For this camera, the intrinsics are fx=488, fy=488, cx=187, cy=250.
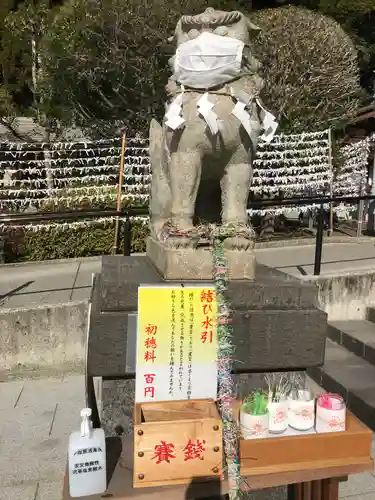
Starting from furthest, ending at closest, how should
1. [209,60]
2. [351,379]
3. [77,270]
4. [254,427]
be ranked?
[77,270] → [351,379] → [209,60] → [254,427]

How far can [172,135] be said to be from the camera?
8.95 ft

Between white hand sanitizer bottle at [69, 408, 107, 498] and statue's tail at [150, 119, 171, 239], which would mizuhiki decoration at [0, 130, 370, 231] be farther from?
white hand sanitizer bottle at [69, 408, 107, 498]

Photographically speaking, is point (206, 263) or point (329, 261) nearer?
point (206, 263)

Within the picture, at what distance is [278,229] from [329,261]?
3.39 metres

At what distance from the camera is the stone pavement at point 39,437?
113 inches

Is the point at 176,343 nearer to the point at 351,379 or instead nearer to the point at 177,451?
the point at 177,451

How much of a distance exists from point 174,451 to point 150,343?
44cm

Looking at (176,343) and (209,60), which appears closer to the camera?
(176,343)

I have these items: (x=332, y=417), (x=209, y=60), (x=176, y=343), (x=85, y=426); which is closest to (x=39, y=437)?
(x=85, y=426)

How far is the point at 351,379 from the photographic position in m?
4.05

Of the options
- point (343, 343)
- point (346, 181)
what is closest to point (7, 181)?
point (343, 343)

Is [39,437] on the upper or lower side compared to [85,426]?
lower

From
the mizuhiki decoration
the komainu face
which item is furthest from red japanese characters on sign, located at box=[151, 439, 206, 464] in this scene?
the mizuhiki decoration

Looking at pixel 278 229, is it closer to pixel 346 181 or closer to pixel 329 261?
pixel 346 181
